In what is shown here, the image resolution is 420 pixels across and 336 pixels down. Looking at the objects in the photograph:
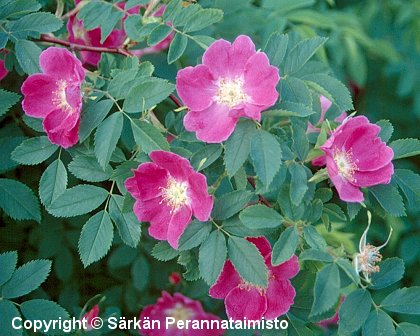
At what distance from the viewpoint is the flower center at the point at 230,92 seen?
104 cm

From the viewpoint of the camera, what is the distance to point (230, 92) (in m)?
1.06

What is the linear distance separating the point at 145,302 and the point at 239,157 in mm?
665

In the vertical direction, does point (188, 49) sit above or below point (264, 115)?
below

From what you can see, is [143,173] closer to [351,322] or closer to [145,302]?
[351,322]

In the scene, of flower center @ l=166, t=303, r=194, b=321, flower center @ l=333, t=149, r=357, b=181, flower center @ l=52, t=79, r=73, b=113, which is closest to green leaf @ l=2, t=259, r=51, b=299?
flower center @ l=52, t=79, r=73, b=113

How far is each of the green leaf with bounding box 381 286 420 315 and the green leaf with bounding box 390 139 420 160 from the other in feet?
0.60

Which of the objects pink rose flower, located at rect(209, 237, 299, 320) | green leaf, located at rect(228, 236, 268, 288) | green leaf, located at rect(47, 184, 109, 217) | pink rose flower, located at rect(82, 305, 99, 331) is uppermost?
green leaf, located at rect(228, 236, 268, 288)

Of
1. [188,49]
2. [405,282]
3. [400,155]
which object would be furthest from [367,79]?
[400,155]

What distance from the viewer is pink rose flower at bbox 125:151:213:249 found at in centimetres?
99

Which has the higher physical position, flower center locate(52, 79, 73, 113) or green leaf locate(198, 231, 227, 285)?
flower center locate(52, 79, 73, 113)

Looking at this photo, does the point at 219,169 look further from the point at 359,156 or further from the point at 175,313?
the point at 175,313

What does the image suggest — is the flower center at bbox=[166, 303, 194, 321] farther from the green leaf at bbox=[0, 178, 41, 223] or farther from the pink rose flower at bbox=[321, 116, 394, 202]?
the pink rose flower at bbox=[321, 116, 394, 202]

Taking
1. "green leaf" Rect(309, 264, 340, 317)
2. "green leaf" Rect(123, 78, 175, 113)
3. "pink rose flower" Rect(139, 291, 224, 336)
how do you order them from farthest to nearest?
"pink rose flower" Rect(139, 291, 224, 336) < "green leaf" Rect(123, 78, 175, 113) < "green leaf" Rect(309, 264, 340, 317)

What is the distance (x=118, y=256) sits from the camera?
61.4 inches
